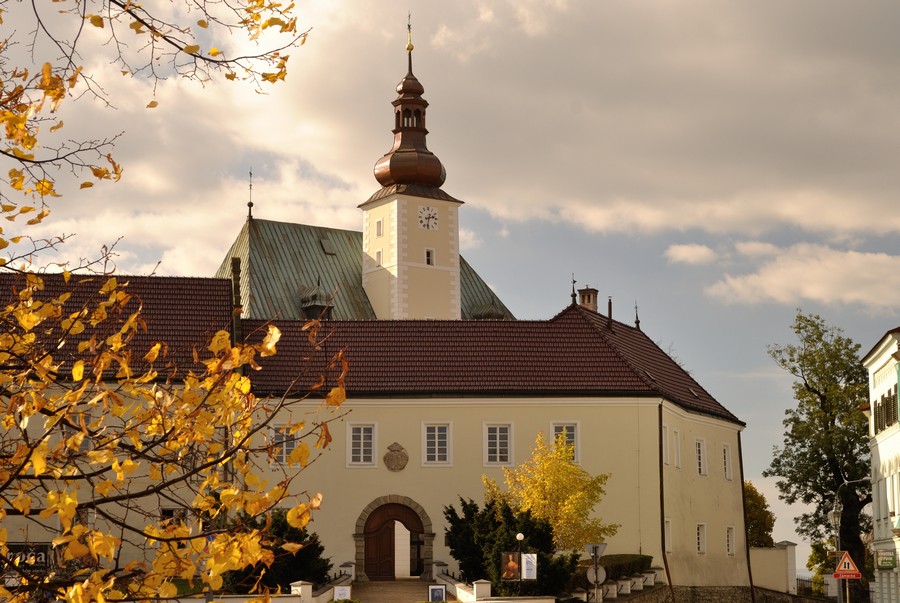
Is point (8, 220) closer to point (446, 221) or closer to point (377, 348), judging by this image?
point (377, 348)

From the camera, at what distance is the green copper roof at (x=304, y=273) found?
6944 cm

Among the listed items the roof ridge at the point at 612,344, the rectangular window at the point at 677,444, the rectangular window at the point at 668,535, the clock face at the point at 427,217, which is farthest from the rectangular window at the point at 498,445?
the clock face at the point at 427,217

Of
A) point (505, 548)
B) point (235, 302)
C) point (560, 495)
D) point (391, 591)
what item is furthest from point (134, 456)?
point (235, 302)

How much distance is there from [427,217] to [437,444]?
33.1m

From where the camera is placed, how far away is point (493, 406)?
45.6m

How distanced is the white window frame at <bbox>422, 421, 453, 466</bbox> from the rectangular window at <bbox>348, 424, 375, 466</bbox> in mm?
1694

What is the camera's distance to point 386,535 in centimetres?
4394

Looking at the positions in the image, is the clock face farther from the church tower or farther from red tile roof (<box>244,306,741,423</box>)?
red tile roof (<box>244,306,741,423</box>)

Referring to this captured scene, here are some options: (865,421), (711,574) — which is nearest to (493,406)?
(711,574)

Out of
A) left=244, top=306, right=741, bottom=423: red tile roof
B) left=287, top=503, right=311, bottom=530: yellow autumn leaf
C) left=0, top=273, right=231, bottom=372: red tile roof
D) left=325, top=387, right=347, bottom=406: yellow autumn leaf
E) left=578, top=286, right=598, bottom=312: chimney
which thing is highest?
left=578, top=286, right=598, bottom=312: chimney

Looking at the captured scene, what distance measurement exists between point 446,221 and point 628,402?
110ft

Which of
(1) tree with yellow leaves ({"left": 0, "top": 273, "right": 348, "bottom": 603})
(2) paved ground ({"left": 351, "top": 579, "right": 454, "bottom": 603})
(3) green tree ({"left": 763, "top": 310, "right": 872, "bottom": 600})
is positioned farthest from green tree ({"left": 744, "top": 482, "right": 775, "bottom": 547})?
(1) tree with yellow leaves ({"left": 0, "top": 273, "right": 348, "bottom": 603})

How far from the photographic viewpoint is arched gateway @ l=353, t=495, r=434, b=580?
43562 millimetres

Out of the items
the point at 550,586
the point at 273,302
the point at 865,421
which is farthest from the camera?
the point at 273,302
